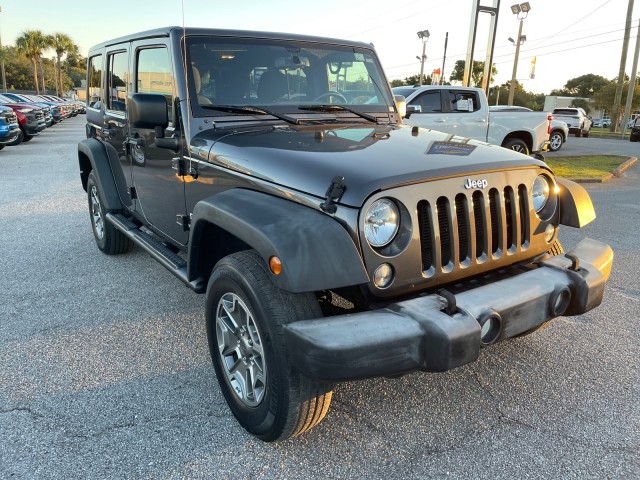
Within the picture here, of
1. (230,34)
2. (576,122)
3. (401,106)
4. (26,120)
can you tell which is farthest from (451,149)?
(576,122)

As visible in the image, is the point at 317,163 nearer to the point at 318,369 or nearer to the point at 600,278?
the point at 318,369

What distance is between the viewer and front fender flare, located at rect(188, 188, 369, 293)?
2.06m

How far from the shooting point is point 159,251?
3.73 m

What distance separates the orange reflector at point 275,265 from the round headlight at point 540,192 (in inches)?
63.2

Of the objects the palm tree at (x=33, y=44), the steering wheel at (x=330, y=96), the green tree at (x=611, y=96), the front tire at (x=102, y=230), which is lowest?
the front tire at (x=102, y=230)

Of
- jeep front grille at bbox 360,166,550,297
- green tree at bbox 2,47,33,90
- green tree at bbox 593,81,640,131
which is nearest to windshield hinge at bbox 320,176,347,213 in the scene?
jeep front grille at bbox 360,166,550,297

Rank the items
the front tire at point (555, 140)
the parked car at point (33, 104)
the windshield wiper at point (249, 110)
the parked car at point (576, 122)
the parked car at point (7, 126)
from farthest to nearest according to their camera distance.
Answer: the parked car at point (576, 122) < the parked car at point (33, 104) < the front tire at point (555, 140) < the parked car at point (7, 126) < the windshield wiper at point (249, 110)

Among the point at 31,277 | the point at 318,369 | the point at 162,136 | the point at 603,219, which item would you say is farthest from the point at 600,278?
the point at 603,219

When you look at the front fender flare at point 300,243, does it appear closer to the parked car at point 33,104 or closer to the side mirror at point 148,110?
the side mirror at point 148,110

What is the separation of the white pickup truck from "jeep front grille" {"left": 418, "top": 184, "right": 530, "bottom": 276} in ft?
24.7

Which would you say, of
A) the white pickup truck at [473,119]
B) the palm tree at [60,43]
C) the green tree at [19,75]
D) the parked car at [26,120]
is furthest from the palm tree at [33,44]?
the white pickup truck at [473,119]

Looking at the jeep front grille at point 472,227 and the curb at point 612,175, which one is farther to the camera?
the curb at point 612,175

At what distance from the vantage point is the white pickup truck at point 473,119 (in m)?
10.9

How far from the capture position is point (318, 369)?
196cm
